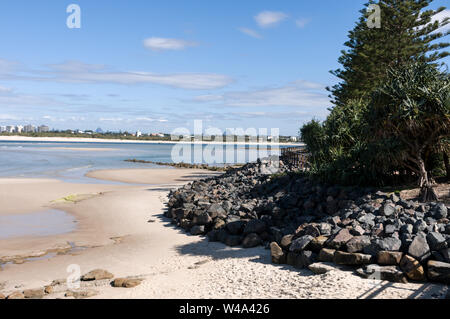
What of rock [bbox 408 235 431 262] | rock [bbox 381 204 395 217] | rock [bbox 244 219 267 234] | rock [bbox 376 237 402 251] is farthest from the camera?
rock [bbox 244 219 267 234]

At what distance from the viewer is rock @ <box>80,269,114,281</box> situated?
7698 mm

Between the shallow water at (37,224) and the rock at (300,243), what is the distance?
24.9ft

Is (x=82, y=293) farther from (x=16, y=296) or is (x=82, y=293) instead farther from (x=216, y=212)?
(x=216, y=212)

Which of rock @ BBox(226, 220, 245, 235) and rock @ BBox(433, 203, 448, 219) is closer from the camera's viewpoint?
rock @ BBox(433, 203, 448, 219)

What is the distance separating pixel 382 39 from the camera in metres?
23.6

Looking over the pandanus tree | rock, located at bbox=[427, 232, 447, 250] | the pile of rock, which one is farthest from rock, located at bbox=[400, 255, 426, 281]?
the pandanus tree

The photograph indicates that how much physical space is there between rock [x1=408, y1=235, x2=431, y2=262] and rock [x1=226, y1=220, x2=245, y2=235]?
491cm

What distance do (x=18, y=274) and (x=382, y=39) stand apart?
2288 centimetres

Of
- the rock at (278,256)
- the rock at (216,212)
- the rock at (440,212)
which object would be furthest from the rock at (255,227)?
the rock at (440,212)

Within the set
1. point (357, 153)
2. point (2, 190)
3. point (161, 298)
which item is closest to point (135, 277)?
point (161, 298)

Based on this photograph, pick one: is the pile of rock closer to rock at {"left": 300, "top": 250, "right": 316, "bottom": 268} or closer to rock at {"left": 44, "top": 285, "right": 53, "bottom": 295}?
rock at {"left": 300, "top": 250, "right": 316, "bottom": 268}

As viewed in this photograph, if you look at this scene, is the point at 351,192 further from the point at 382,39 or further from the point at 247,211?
the point at 382,39

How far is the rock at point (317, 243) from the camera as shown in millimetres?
7441

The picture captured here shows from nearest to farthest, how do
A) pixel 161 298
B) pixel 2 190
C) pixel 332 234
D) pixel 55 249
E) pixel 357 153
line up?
pixel 161 298, pixel 332 234, pixel 55 249, pixel 357 153, pixel 2 190
